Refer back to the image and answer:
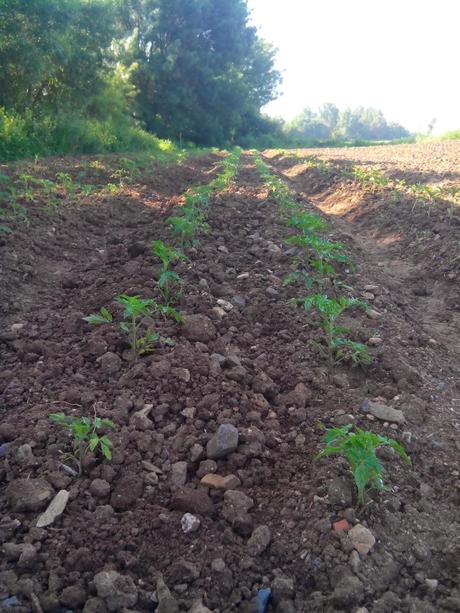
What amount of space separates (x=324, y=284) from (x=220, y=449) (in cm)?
219

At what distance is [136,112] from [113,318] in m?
28.7

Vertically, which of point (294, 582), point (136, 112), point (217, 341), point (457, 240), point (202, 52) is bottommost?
point (294, 582)

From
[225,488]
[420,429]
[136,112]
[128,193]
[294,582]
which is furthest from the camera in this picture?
[136,112]

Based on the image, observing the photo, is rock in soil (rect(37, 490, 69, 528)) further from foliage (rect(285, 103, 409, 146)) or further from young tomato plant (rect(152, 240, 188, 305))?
foliage (rect(285, 103, 409, 146))

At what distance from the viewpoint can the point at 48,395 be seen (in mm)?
2541

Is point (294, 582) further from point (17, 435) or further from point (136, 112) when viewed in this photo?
point (136, 112)

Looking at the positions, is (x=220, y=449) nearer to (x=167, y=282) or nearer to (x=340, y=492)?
(x=340, y=492)

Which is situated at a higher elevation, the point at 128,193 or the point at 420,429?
the point at 128,193

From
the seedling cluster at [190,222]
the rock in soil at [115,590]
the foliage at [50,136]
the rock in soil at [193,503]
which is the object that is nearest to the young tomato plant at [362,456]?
the rock in soil at [193,503]

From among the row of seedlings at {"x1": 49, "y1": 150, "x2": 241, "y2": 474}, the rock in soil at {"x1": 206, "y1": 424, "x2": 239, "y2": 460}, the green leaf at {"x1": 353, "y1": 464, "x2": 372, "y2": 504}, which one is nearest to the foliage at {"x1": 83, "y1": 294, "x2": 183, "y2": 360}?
the row of seedlings at {"x1": 49, "y1": 150, "x2": 241, "y2": 474}

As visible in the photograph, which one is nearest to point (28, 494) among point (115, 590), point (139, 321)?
point (115, 590)

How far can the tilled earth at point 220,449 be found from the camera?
65.6 inches

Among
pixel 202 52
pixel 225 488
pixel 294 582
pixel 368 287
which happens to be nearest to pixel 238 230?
pixel 368 287

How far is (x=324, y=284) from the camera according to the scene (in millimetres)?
4070
